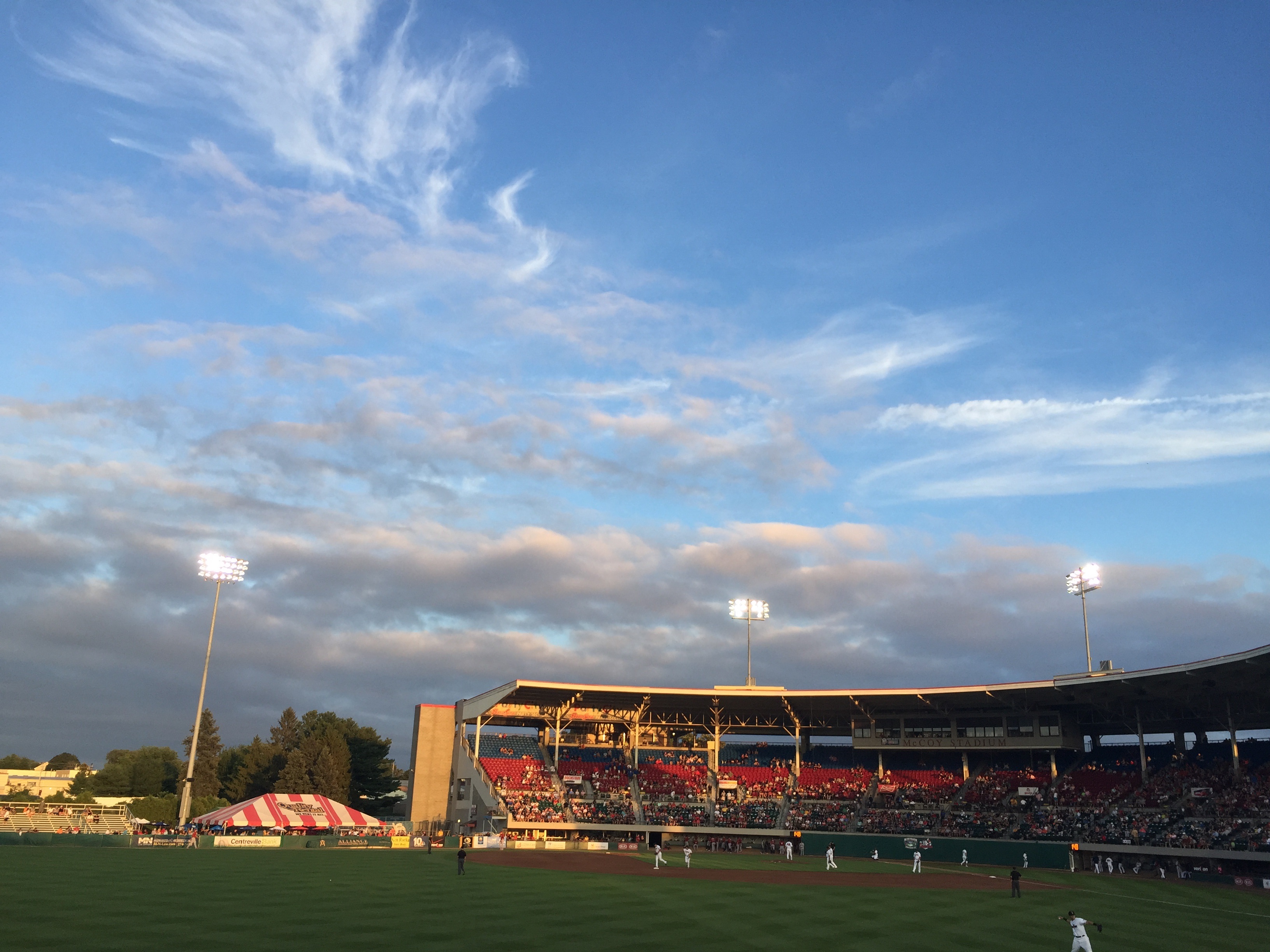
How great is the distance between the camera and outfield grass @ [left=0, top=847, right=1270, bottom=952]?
73.4ft

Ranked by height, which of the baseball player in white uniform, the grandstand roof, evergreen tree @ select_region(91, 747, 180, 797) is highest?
the grandstand roof

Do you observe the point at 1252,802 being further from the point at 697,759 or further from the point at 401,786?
the point at 401,786

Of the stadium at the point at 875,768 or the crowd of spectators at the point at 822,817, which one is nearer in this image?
the stadium at the point at 875,768

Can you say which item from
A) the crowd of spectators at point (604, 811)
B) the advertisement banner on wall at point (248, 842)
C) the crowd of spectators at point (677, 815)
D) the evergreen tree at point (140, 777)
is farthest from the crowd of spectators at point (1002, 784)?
the evergreen tree at point (140, 777)

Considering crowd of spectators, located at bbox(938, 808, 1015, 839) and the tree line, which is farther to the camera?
the tree line

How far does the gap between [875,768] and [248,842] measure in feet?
188

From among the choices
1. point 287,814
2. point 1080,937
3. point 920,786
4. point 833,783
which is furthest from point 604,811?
point 1080,937

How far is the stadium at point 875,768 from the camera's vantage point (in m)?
62.5

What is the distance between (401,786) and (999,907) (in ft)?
375

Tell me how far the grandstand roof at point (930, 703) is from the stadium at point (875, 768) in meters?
0.21

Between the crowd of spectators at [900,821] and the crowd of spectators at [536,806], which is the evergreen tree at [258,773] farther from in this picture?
the crowd of spectators at [900,821]

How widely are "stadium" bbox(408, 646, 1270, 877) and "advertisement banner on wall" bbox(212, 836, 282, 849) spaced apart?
15769mm

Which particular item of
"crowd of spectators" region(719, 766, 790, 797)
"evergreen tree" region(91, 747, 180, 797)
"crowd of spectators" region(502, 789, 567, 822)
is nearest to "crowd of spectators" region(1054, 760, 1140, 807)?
"crowd of spectators" region(719, 766, 790, 797)

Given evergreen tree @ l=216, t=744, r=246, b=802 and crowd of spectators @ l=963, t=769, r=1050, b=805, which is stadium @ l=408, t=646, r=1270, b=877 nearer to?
crowd of spectators @ l=963, t=769, r=1050, b=805
